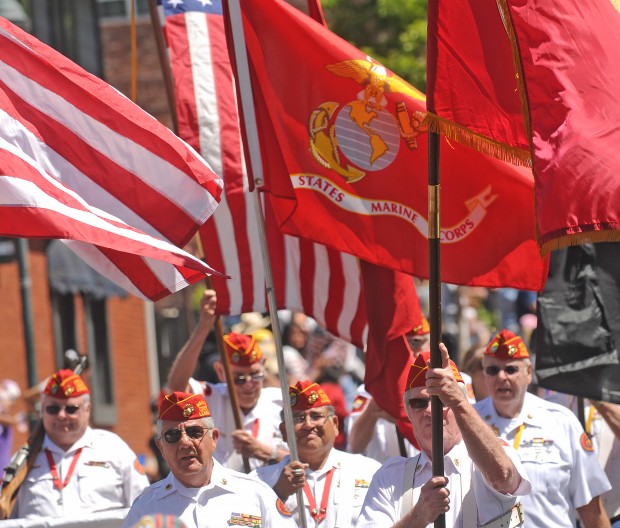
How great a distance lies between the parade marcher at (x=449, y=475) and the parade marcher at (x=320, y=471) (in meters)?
1.46

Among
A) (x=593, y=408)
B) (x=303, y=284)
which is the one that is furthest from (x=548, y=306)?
(x=303, y=284)

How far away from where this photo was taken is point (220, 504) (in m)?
7.70

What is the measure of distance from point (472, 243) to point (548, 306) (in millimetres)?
1224

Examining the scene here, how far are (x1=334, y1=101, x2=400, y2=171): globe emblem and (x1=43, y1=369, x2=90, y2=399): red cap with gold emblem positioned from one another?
2.57 metres

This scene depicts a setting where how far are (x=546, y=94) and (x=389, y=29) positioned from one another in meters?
21.3

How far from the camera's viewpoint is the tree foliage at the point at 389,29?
2614 centimetres


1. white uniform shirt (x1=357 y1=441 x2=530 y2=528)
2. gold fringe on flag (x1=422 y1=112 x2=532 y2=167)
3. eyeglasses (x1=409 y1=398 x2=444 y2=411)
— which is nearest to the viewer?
gold fringe on flag (x1=422 y1=112 x2=532 y2=167)

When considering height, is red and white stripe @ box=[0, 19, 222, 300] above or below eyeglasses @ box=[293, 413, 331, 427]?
above

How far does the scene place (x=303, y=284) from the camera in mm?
9594

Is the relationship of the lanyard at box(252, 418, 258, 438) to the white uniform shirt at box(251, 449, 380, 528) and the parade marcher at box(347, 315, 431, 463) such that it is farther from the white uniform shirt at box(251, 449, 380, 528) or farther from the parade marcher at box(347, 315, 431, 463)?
the white uniform shirt at box(251, 449, 380, 528)

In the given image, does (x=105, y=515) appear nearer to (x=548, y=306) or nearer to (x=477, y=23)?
(x=548, y=306)

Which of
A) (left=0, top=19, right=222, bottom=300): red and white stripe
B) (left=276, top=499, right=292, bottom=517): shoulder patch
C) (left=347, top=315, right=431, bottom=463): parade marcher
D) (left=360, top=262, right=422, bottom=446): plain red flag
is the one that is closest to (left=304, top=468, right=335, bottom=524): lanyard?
(left=360, top=262, right=422, bottom=446): plain red flag

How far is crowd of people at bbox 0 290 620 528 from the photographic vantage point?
7086 millimetres

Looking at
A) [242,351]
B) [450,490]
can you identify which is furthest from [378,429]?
[450,490]
